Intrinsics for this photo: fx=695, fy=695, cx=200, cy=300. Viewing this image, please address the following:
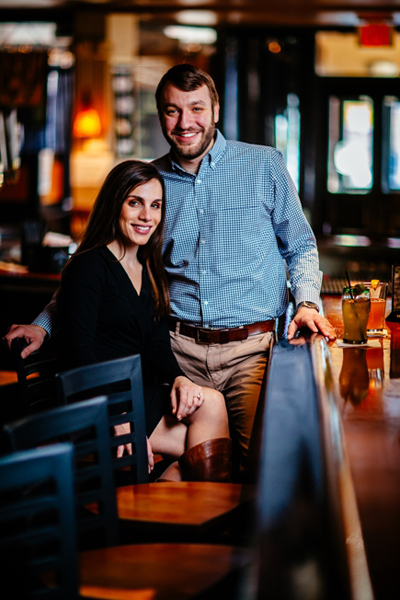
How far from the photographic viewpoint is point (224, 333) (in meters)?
2.47

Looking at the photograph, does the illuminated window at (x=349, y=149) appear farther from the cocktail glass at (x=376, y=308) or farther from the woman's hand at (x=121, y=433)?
the woman's hand at (x=121, y=433)

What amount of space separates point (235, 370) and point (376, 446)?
1075 millimetres

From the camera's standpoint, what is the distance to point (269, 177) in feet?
8.32

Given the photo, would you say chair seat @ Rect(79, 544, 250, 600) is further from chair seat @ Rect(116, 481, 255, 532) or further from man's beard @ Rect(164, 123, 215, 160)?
man's beard @ Rect(164, 123, 215, 160)

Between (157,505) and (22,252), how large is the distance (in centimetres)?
298

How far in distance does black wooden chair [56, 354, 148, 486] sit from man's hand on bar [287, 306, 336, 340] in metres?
0.57

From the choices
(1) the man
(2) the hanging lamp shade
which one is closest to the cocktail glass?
(1) the man

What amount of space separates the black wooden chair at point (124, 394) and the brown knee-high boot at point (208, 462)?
277 millimetres

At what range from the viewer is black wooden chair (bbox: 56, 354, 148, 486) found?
169 cm

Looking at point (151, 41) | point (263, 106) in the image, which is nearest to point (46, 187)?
point (151, 41)

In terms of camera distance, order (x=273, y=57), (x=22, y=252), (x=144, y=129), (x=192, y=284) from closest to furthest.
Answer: (x=192, y=284), (x=22, y=252), (x=273, y=57), (x=144, y=129)

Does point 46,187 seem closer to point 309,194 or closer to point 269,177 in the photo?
point 309,194

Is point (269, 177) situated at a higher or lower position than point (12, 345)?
higher

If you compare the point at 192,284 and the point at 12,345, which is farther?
the point at 192,284
